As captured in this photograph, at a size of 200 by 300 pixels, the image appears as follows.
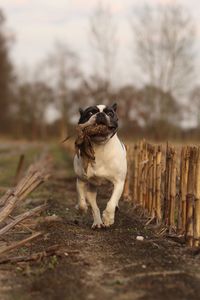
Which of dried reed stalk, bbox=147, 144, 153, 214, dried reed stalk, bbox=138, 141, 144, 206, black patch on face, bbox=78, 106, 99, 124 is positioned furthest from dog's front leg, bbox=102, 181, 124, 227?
dried reed stalk, bbox=138, 141, 144, 206

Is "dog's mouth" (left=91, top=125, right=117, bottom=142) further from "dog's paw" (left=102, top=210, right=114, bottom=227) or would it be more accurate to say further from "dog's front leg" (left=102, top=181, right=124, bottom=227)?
"dog's paw" (left=102, top=210, right=114, bottom=227)

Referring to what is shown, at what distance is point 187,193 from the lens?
6.71m

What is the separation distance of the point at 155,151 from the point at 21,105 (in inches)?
2538

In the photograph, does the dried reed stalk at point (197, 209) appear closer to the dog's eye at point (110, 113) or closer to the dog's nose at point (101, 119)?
the dog's nose at point (101, 119)

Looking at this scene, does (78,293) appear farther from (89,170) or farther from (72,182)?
(72,182)

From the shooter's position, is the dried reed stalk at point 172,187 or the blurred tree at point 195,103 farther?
the blurred tree at point 195,103

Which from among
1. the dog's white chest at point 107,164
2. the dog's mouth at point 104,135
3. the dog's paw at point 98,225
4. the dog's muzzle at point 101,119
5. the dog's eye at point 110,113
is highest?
the dog's eye at point 110,113

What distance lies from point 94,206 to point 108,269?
97.9 inches

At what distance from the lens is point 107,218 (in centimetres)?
782

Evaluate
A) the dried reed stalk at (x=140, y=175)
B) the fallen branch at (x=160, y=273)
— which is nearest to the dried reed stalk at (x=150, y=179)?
the dried reed stalk at (x=140, y=175)

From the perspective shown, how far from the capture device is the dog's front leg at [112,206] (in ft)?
25.2

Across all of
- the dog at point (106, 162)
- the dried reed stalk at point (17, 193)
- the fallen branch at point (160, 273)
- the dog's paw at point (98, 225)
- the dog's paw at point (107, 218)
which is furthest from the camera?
the dog's paw at point (98, 225)

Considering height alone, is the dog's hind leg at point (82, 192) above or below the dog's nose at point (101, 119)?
below

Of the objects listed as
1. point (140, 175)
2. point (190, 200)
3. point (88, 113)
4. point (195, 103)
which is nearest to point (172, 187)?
point (190, 200)
